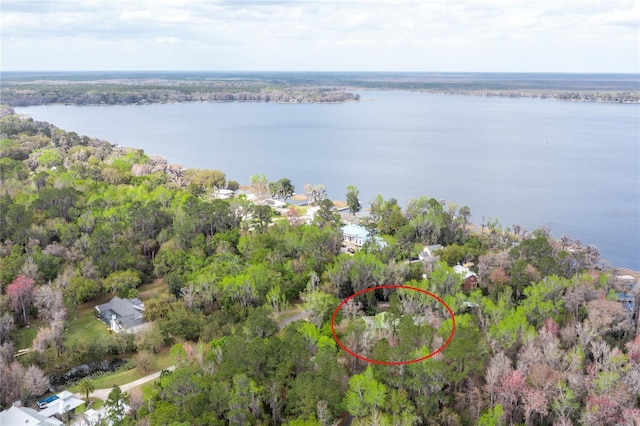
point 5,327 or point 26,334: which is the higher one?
point 5,327

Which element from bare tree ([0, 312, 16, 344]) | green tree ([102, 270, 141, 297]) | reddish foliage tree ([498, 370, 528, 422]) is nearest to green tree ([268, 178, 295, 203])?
green tree ([102, 270, 141, 297])

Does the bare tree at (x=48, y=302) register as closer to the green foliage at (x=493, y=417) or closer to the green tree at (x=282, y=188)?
the green foliage at (x=493, y=417)

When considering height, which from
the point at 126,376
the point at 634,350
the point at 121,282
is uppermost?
the point at 634,350

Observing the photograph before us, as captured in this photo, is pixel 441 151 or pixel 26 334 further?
pixel 441 151

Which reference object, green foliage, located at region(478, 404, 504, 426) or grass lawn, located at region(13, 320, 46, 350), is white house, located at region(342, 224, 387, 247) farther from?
green foliage, located at region(478, 404, 504, 426)

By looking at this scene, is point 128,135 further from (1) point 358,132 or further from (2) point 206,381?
(2) point 206,381

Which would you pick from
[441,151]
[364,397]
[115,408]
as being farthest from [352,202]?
[441,151]

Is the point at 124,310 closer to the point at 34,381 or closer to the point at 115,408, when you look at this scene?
the point at 34,381
